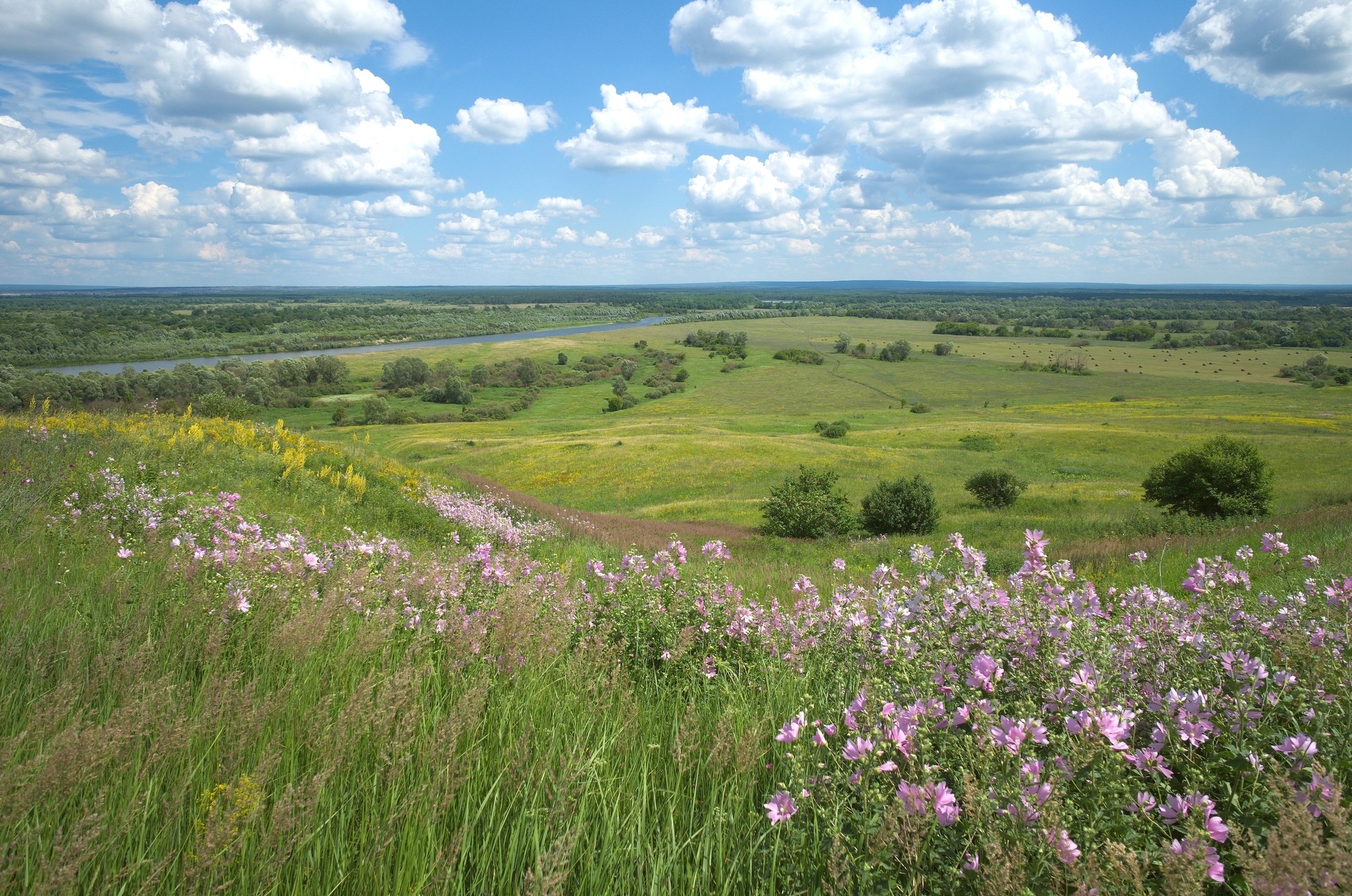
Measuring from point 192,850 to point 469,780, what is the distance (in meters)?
0.83

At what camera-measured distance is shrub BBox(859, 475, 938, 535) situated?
92.9 ft

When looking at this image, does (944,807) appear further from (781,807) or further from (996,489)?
(996,489)

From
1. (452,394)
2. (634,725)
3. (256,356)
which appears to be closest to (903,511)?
(634,725)

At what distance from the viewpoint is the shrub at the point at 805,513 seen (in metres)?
27.5

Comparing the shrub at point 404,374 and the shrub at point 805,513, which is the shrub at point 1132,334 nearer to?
the shrub at point 404,374

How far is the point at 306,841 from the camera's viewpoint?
205 cm

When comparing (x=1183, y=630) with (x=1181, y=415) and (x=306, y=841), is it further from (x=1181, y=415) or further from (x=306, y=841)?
(x=1181, y=415)

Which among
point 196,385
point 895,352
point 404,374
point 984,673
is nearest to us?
point 984,673

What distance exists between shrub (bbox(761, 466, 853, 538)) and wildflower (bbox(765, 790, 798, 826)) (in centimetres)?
2511

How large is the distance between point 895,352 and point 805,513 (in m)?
120

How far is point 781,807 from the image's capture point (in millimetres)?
2240

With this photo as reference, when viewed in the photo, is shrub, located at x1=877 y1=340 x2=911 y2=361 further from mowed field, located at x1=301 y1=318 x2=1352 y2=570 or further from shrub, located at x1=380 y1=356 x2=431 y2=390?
shrub, located at x1=380 y1=356 x2=431 y2=390

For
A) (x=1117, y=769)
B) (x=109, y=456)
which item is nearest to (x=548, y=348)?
(x=109, y=456)

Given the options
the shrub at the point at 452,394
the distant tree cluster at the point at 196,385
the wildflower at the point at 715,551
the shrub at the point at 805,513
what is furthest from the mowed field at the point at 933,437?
the wildflower at the point at 715,551
